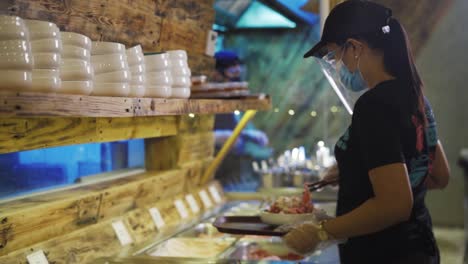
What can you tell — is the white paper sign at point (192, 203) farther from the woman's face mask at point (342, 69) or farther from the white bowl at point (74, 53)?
the white bowl at point (74, 53)

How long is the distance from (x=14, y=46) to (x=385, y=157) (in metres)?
1.02

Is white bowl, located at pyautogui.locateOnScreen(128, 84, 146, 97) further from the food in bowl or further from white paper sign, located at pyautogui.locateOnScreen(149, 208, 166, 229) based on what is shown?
white paper sign, located at pyautogui.locateOnScreen(149, 208, 166, 229)

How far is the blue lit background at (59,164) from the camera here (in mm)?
2479

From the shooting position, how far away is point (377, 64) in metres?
2.03

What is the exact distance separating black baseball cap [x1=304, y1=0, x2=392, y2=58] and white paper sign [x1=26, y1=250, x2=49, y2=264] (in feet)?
3.87

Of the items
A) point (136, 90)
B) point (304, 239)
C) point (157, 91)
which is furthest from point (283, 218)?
point (136, 90)

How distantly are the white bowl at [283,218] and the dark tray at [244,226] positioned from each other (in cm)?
3

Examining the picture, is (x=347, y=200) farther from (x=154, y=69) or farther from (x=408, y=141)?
(x=154, y=69)

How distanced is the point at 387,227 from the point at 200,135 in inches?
88.2

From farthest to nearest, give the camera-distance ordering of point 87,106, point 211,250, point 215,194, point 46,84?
point 215,194 < point 211,250 < point 87,106 < point 46,84

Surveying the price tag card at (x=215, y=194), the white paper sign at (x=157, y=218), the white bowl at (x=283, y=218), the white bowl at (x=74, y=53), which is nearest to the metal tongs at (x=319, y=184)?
the white bowl at (x=283, y=218)

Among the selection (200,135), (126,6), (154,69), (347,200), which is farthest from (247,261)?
(200,135)

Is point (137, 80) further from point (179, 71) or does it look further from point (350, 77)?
point (350, 77)

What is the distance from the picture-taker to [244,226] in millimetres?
2641
